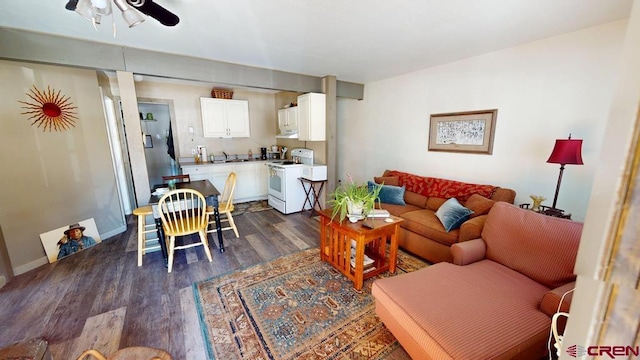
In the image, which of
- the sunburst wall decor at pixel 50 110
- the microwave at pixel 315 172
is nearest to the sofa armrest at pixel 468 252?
the microwave at pixel 315 172

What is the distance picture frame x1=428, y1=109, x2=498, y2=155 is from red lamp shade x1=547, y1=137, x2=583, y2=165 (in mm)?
809

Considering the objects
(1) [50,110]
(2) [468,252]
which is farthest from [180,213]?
(2) [468,252]

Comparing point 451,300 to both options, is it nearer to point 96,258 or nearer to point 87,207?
point 96,258

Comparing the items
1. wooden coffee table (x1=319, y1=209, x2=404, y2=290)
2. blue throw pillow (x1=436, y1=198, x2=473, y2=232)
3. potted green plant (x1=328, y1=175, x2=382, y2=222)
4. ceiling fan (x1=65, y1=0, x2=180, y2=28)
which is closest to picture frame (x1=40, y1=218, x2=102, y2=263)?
ceiling fan (x1=65, y1=0, x2=180, y2=28)

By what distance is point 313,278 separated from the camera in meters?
2.50

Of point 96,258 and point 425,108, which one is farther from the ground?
point 425,108

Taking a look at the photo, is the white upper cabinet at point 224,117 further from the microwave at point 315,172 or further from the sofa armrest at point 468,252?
the sofa armrest at point 468,252

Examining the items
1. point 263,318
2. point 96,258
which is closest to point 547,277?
point 263,318

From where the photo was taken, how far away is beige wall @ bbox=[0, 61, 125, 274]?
2.54 meters

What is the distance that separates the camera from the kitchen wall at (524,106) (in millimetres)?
2262

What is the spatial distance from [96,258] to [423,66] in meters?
4.82

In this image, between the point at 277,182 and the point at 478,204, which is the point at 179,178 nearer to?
the point at 277,182

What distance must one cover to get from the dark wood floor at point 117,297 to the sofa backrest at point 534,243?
6.56ft

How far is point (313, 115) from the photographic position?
4121 mm
